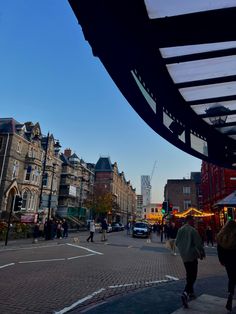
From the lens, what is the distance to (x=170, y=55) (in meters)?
4.05

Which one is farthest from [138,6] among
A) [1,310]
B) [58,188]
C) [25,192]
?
[58,188]

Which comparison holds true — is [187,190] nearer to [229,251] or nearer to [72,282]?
[72,282]

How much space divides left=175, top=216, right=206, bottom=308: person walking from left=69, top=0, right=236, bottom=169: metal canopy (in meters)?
2.13

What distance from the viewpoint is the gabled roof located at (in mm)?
84125

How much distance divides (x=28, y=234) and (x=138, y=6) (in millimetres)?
25453

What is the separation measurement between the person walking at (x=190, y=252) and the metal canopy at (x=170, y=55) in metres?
2.13

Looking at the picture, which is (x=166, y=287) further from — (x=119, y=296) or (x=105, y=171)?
(x=105, y=171)

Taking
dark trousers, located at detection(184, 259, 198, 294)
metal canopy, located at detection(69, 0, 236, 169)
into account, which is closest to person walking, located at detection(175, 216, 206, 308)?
dark trousers, located at detection(184, 259, 198, 294)

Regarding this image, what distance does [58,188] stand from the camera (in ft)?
179

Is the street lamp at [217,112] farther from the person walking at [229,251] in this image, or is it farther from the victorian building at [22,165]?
the victorian building at [22,165]

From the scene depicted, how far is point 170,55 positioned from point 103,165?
3208 inches

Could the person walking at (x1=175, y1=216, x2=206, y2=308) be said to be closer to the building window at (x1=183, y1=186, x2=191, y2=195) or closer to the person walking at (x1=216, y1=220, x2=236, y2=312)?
the person walking at (x1=216, y1=220, x2=236, y2=312)

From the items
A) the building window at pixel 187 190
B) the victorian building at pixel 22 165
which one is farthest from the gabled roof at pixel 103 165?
the victorian building at pixel 22 165

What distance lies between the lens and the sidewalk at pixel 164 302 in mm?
5137
